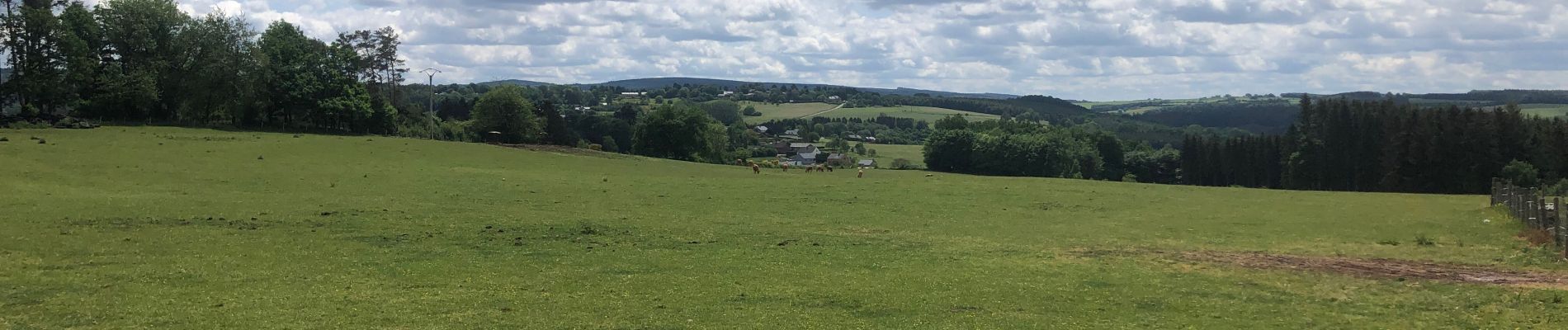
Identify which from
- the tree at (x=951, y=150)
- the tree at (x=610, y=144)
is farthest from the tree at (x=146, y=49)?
the tree at (x=951, y=150)

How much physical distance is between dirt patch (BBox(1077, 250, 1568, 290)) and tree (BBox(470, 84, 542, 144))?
64.3m

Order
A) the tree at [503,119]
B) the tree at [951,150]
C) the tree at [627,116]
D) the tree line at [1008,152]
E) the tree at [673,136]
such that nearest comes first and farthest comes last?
the tree at [503,119] < the tree at [673,136] < the tree line at [1008,152] < the tree at [951,150] < the tree at [627,116]

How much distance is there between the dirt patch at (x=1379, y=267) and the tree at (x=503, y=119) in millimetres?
64287

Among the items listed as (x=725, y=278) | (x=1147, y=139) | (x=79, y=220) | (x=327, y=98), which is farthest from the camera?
(x=1147, y=139)

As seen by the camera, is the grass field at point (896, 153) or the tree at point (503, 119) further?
the grass field at point (896, 153)

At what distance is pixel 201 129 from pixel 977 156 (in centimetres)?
5897

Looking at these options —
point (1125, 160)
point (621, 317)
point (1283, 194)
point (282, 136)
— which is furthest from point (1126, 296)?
point (1125, 160)

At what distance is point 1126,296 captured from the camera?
672 inches

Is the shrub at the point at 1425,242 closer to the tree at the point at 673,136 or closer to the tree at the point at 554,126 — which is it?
the tree at the point at 673,136

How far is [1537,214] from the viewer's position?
84.5 feet

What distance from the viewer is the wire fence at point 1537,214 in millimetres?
21828

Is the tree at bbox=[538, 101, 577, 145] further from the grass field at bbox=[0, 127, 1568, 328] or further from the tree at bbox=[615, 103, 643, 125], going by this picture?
the grass field at bbox=[0, 127, 1568, 328]

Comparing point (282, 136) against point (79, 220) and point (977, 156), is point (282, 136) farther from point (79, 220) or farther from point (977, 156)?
point (977, 156)

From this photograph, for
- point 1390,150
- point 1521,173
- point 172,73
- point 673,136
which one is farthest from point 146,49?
point 1390,150
